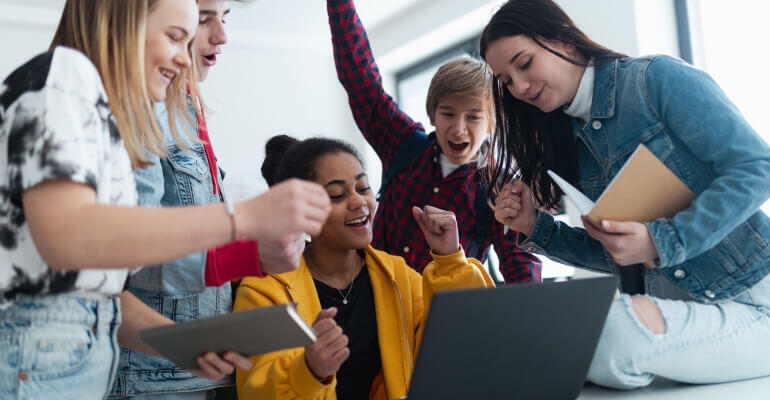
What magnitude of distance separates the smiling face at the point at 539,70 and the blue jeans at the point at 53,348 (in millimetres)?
1032

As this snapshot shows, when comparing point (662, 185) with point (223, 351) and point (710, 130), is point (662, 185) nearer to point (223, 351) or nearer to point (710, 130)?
point (710, 130)

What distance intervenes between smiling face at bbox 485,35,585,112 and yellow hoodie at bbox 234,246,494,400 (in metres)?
0.43

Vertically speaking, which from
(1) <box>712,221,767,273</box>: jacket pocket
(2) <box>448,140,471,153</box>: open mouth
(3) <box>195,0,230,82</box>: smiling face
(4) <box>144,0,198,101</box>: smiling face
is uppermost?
(3) <box>195,0,230,82</box>: smiling face

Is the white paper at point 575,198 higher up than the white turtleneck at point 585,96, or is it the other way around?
the white turtleneck at point 585,96

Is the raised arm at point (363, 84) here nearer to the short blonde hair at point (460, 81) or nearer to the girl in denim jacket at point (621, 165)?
the short blonde hair at point (460, 81)

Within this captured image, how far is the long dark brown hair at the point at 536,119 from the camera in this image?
4.91ft

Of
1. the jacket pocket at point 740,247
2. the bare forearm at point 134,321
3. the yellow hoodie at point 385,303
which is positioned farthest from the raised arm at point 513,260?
the bare forearm at point 134,321

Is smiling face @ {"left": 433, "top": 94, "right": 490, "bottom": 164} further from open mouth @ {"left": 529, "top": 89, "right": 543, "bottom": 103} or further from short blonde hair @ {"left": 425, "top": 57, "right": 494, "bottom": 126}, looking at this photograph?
open mouth @ {"left": 529, "top": 89, "right": 543, "bottom": 103}

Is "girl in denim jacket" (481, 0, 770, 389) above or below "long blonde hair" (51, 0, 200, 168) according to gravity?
below

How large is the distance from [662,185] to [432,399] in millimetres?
609

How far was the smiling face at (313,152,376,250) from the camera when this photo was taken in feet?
5.48

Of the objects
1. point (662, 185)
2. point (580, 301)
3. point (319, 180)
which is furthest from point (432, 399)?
point (319, 180)

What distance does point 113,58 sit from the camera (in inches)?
37.3

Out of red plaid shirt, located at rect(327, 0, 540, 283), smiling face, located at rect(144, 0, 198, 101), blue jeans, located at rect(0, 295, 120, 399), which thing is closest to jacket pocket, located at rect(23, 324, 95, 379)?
blue jeans, located at rect(0, 295, 120, 399)
